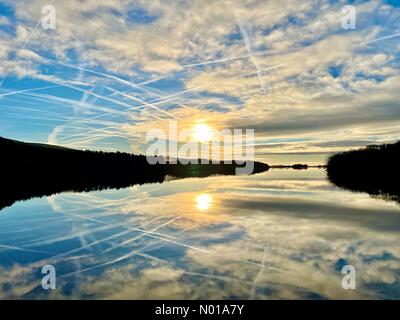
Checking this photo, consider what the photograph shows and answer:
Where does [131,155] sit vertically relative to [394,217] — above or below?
above

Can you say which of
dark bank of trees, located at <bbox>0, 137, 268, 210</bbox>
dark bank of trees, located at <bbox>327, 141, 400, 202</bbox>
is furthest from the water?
dark bank of trees, located at <bbox>327, 141, 400, 202</bbox>

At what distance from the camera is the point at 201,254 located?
12875mm

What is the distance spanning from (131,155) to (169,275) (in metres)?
154

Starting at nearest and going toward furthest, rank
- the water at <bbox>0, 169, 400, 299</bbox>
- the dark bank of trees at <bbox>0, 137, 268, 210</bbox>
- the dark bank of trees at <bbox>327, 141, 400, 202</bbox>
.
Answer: the water at <bbox>0, 169, 400, 299</bbox> < the dark bank of trees at <bbox>0, 137, 268, 210</bbox> < the dark bank of trees at <bbox>327, 141, 400, 202</bbox>

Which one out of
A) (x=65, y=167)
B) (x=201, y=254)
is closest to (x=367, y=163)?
(x=65, y=167)

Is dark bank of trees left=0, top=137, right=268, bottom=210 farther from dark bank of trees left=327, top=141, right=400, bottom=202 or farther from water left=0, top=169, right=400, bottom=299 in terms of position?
dark bank of trees left=327, top=141, right=400, bottom=202

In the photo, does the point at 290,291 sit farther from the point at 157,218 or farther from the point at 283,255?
the point at 157,218

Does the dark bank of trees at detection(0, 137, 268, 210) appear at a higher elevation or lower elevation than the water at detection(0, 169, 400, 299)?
higher

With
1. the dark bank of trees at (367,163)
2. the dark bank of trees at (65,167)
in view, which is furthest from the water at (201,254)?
the dark bank of trees at (367,163)

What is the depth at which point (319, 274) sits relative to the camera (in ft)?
34.4

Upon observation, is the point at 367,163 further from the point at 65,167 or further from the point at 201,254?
the point at 201,254

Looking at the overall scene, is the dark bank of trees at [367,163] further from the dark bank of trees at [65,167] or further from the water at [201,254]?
the water at [201,254]

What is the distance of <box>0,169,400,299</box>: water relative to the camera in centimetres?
936
